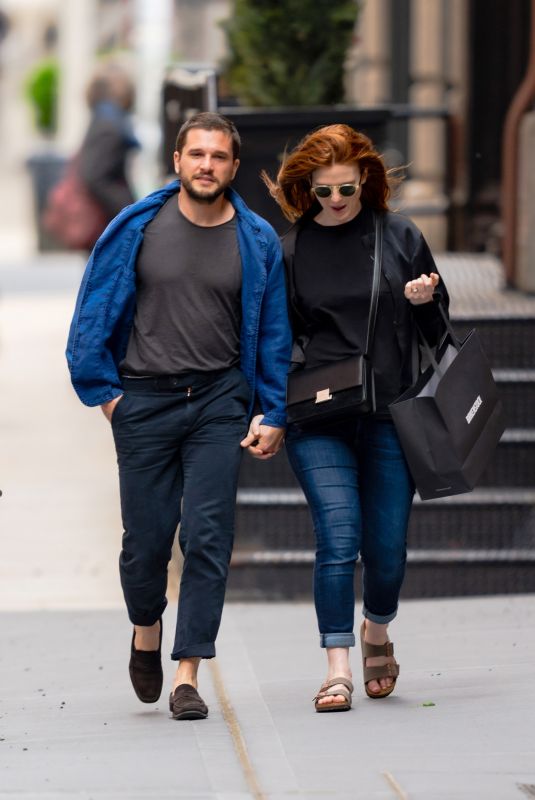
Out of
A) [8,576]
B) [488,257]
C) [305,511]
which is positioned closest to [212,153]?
[305,511]

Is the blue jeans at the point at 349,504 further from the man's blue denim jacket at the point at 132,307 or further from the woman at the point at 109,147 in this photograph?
the woman at the point at 109,147

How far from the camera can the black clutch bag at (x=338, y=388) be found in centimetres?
555

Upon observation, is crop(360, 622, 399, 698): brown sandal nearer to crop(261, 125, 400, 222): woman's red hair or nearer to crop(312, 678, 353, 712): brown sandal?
crop(312, 678, 353, 712): brown sandal

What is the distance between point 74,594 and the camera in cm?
786

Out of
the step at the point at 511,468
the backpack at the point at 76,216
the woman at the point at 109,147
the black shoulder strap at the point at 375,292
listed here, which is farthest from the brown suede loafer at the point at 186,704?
the backpack at the point at 76,216

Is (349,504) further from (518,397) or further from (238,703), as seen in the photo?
(518,397)

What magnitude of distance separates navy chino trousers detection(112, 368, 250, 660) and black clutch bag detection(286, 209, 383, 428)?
163mm

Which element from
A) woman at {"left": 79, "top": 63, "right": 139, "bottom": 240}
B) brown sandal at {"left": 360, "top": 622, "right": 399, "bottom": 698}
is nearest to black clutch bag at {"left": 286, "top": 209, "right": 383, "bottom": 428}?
brown sandal at {"left": 360, "top": 622, "right": 399, "bottom": 698}

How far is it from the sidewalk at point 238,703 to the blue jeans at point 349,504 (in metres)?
0.36

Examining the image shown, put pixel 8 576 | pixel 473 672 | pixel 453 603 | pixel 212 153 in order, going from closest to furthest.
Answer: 1. pixel 212 153
2. pixel 473 672
3. pixel 453 603
4. pixel 8 576

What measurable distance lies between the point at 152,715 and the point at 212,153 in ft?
5.62

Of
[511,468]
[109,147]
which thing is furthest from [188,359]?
[109,147]

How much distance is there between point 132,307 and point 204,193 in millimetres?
411

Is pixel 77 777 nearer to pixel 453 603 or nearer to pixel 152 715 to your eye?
pixel 152 715
